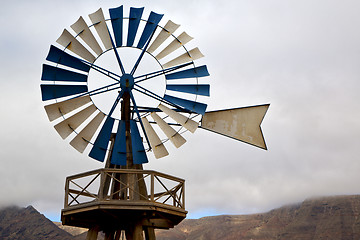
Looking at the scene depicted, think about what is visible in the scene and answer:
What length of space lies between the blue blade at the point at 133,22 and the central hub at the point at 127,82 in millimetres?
903

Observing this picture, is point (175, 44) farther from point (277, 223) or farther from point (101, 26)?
point (277, 223)

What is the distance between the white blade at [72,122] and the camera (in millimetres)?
15219

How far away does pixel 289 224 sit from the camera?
531ft

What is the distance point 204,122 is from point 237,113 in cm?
105

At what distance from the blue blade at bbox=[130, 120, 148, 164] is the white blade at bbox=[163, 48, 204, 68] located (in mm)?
2178

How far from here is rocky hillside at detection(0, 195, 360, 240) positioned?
136m

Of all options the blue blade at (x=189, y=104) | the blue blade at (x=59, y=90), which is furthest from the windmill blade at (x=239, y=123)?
the blue blade at (x=59, y=90)

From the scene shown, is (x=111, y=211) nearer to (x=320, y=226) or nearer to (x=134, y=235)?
(x=134, y=235)

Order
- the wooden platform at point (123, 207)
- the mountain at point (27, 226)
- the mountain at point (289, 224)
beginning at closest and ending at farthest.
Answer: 1. the wooden platform at point (123, 207)
2. the mountain at point (27, 226)
3. the mountain at point (289, 224)

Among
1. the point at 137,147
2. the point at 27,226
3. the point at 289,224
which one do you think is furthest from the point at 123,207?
the point at 289,224

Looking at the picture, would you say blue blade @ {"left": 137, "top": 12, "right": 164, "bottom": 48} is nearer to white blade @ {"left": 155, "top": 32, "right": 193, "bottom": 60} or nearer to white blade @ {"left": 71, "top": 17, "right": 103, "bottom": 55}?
white blade @ {"left": 155, "top": 32, "right": 193, "bottom": 60}

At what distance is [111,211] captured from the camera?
46.9 ft

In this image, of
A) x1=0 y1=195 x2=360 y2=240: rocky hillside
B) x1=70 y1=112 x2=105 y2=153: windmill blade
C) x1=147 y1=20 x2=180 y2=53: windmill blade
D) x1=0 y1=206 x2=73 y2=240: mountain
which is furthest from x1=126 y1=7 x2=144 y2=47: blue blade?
x1=0 y1=195 x2=360 y2=240: rocky hillside

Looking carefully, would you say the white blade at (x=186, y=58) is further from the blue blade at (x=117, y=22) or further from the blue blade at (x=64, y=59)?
the blue blade at (x=64, y=59)
